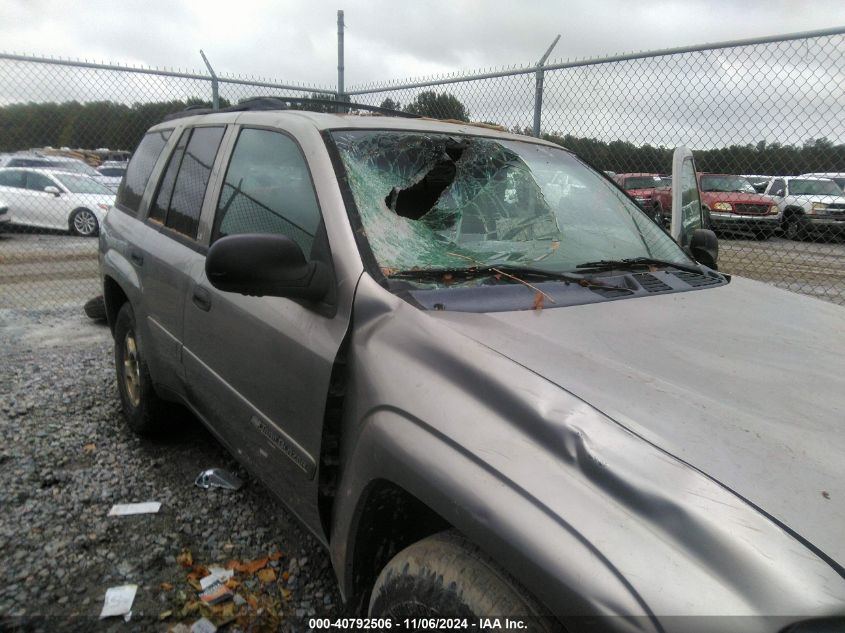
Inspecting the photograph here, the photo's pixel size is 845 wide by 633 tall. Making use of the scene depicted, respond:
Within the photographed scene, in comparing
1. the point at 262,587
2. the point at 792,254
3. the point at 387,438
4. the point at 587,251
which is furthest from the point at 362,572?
the point at 792,254

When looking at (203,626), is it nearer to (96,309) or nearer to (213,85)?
(96,309)

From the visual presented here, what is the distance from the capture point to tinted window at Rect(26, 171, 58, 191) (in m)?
14.5

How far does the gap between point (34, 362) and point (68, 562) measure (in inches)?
124

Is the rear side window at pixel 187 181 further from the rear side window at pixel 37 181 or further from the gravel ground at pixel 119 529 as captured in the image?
the rear side window at pixel 37 181

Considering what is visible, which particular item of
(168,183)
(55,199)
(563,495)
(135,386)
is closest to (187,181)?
(168,183)

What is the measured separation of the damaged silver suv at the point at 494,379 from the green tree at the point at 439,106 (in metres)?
3.72

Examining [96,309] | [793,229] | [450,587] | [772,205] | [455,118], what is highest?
[455,118]

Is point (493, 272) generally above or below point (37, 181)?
above

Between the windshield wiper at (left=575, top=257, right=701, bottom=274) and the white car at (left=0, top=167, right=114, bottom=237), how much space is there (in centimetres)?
1387

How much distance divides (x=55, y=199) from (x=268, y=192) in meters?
14.2

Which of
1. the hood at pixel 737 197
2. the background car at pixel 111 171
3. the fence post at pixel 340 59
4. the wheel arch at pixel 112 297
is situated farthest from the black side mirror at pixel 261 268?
the background car at pixel 111 171

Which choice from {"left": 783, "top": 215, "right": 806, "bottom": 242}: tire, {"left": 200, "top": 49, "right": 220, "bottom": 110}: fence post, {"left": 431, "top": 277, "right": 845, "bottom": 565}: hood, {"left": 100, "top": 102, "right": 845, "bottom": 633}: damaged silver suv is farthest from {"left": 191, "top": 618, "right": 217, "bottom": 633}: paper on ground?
{"left": 783, "top": 215, "right": 806, "bottom": 242}: tire

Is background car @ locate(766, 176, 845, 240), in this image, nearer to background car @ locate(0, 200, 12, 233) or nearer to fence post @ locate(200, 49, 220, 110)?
fence post @ locate(200, 49, 220, 110)

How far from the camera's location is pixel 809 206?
9.91 meters
